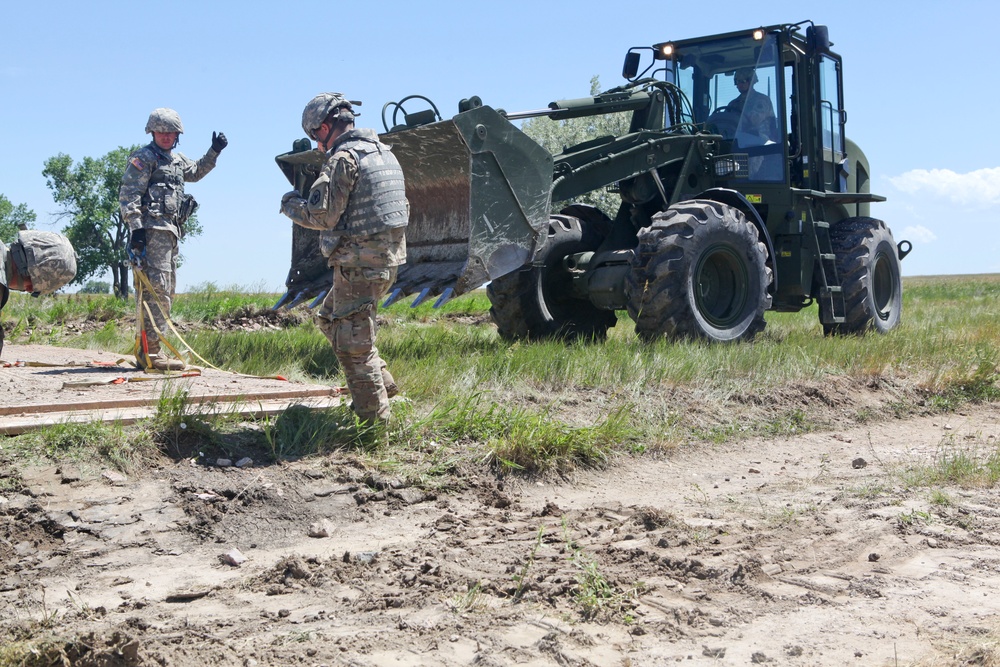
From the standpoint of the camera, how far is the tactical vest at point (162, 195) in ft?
24.3

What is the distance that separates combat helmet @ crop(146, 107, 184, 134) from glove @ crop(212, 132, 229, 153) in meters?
0.46

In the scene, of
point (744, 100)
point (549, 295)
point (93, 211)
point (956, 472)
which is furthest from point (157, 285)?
point (93, 211)

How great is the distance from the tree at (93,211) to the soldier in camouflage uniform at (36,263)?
1568 inches

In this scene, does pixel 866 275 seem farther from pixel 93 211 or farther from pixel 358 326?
pixel 93 211

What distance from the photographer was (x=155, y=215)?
741 centimetres

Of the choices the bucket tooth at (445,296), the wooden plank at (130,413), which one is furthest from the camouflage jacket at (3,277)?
the bucket tooth at (445,296)

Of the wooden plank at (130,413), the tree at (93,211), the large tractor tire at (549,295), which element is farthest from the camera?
the tree at (93,211)

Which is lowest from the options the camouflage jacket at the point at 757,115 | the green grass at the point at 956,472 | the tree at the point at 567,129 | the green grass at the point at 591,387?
the green grass at the point at 956,472

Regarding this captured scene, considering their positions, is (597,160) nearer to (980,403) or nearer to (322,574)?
(980,403)

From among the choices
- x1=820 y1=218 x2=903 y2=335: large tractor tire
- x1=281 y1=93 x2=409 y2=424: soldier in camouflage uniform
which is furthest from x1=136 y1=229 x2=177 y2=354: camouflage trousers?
x1=820 y1=218 x2=903 y2=335: large tractor tire

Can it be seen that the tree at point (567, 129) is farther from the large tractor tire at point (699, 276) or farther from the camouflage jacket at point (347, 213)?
the camouflage jacket at point (347, 213)

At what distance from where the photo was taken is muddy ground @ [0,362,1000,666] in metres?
3.22

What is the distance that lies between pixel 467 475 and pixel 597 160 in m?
4.39

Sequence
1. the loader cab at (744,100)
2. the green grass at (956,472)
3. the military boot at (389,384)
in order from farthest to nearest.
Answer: the loader cab at (744,100)
the military boot at (389,384)
the green grass at (956,472)
